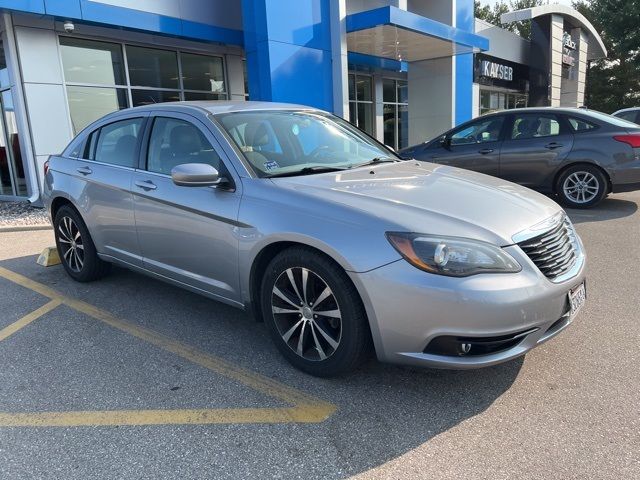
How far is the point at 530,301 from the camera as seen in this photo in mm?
2648

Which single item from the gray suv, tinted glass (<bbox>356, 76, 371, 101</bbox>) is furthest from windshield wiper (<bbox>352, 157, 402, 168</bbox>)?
tinted glass (<bbox>356, 76, 371, 101</bbox>)

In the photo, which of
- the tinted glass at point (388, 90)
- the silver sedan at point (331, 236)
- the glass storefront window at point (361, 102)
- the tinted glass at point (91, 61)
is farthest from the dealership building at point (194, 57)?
the silver sedan at point (331, 236)

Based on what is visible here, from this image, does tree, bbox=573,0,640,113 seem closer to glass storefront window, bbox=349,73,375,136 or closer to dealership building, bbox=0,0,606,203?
glass storefront window, bbox=349,73,375,136

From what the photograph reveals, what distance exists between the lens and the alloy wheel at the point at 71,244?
5.02 meters

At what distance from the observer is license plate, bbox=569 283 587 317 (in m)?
2.95

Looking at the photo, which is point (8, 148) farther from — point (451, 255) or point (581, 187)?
point (451, 255)

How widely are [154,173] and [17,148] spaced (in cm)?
848

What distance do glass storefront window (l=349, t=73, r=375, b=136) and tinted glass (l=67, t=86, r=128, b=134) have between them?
337 inches

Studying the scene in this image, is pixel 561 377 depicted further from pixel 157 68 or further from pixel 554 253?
pixel 157 68

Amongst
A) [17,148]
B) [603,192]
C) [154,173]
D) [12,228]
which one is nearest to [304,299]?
[154,173]

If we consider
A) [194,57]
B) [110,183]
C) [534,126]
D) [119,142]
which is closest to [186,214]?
[110,183]

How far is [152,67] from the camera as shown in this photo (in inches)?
461

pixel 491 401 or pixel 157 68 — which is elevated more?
pixel 157 68

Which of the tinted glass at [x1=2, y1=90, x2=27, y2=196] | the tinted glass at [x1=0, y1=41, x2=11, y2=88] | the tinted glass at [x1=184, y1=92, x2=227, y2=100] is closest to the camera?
the tinted glass at [x1=0, y1=41, x2=11, y2=88]
